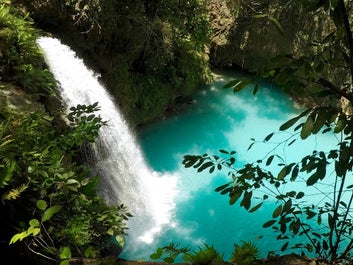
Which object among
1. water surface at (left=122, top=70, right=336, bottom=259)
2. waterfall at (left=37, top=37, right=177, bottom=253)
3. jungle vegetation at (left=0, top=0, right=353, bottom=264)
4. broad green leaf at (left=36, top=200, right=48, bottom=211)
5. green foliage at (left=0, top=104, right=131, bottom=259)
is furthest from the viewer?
water surface at (left=122, top=70, right=336, bottom=259)

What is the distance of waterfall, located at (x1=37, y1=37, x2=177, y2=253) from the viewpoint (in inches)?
200

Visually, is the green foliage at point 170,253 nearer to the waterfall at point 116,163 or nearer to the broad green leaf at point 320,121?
the broad green leaf at point 320,121

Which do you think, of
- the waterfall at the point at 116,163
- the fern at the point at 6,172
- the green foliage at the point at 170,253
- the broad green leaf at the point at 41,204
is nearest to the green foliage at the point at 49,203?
the fern at the point at 6,172

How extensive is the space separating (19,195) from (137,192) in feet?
12.6

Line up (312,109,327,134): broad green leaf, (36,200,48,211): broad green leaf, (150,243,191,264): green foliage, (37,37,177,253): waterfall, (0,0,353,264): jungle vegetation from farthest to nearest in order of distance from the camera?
1. (37,37,177,253): waterfall
2. (150,243,191,264): green foliage
3. (36,200,48,211): broad green leaf
4. (0,0,353,264): jungle vegetation
5. (312,109,327,134): broad green leaf

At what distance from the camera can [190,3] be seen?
23.0 ft

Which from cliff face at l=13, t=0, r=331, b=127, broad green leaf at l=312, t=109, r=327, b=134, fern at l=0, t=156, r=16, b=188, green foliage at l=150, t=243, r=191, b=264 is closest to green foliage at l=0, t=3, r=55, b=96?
cliff face at l=13, t=0, r=331, b=127

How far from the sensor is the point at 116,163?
5.39 metres

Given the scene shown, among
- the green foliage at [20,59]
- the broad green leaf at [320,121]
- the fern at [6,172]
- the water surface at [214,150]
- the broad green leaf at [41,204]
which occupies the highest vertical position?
the broad green leaf at [320,121]

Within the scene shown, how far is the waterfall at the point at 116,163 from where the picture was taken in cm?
507

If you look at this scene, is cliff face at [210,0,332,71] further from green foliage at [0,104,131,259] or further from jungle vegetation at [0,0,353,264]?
green foliage at [0,104,131,259]

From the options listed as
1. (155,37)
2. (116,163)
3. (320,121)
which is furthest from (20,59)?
(320,121)

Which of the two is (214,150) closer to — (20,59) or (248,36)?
(248,36)

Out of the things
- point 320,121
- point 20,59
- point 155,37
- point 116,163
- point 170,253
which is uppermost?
point 320,121
